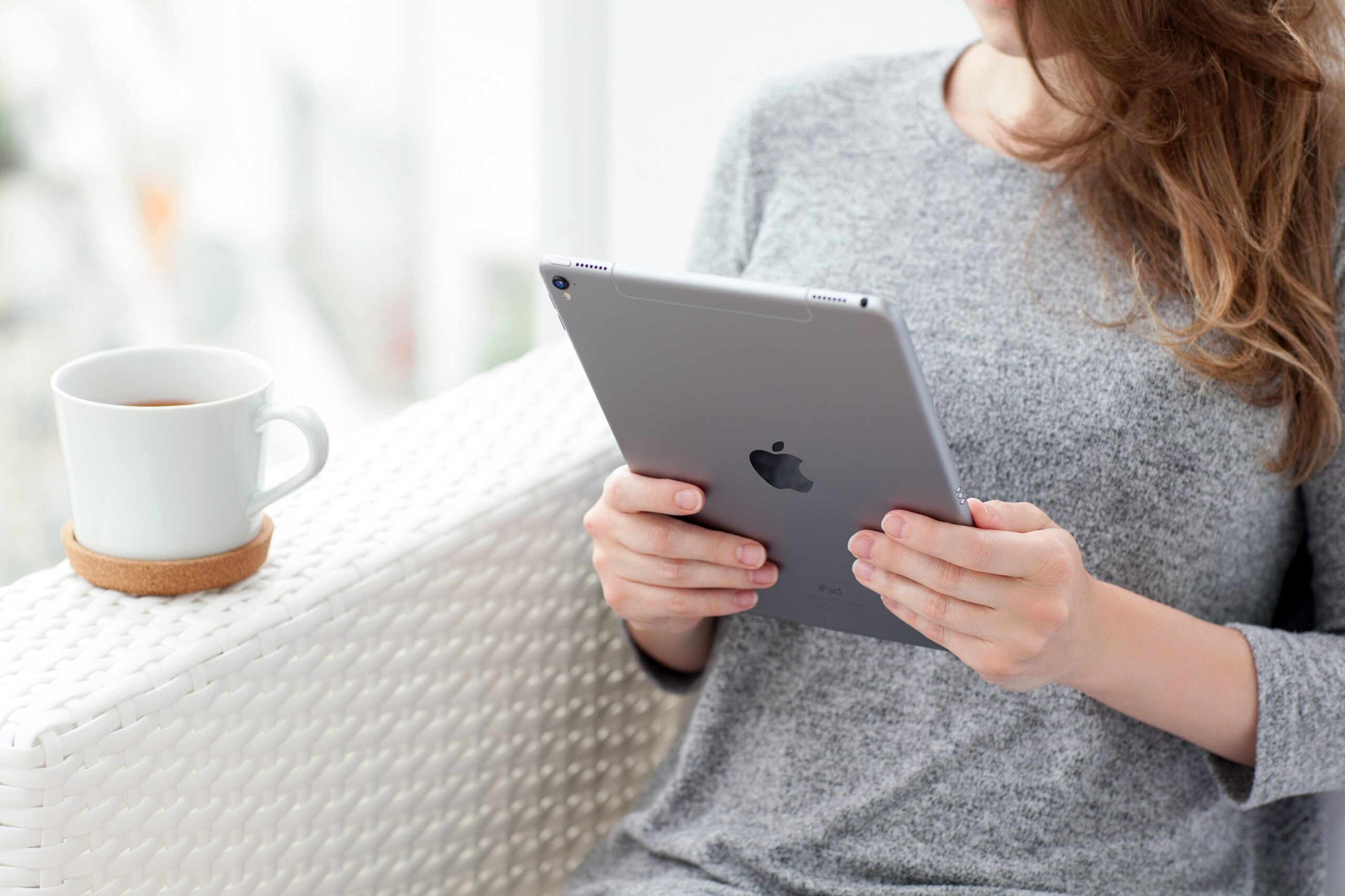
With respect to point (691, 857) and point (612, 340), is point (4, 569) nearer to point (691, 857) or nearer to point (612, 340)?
point (691, 857)

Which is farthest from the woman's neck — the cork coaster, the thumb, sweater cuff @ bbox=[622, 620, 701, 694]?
the cork coaster

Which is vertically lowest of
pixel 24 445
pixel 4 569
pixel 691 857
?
pixel 4 569

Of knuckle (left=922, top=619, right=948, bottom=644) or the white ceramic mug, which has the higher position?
the white ceramic mug

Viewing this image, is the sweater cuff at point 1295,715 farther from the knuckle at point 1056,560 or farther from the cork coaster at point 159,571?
the cork coaster at point 159,571

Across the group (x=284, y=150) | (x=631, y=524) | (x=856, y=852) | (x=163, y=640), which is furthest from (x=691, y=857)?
(x=284, y=150)

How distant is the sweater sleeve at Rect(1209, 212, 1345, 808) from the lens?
70 centimetres

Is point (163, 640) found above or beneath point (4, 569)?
above

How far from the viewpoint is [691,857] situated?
794 millimetres

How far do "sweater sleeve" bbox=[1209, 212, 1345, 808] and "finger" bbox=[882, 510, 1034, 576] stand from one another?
0.24 meters

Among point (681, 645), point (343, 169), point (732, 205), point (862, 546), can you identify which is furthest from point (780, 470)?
point (343, 169)


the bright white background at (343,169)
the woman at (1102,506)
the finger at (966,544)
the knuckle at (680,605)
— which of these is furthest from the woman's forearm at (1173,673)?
the bright white background at (343,169)

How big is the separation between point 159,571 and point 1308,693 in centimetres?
69

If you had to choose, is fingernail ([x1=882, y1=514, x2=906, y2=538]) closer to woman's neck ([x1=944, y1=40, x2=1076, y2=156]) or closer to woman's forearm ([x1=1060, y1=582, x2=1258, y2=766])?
woman's forearm ([x1=1060, y1=582, x2=1258, y2=766])

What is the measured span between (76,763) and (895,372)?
0.44 metres
